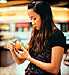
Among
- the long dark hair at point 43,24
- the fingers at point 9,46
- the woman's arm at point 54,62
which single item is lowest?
the woman's arm at point 54,62

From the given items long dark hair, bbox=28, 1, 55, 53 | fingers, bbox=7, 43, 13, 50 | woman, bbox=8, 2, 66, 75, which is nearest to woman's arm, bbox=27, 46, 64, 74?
woman, bbox=8, 2, 66, 75

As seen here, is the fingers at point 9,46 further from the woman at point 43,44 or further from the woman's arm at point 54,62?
the woman's arm at point 54,62

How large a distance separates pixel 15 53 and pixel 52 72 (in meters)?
0.35

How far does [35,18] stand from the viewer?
1.63 meters

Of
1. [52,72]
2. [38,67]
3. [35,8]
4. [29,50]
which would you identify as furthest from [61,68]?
[35,8]

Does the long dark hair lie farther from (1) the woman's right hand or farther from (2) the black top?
(1) the woman's right hand

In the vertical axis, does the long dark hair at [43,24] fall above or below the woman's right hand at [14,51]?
above

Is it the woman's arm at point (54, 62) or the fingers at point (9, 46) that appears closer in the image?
the woman's arm at point (54, 62)

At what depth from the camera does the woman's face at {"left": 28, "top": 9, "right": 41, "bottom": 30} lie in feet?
5.32

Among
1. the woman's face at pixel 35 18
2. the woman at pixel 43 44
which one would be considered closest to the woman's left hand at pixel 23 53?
the woman at pixel 43 44

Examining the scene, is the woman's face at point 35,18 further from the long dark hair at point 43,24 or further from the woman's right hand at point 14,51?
the woman's right hand at point 14,51

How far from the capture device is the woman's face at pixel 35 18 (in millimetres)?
1621

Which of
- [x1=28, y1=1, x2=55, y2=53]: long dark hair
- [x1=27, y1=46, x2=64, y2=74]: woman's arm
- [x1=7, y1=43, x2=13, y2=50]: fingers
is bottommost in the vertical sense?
[x1=27, y1=46, x2=64, y2=74]: woman's arm

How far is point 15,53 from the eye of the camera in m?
1.68
